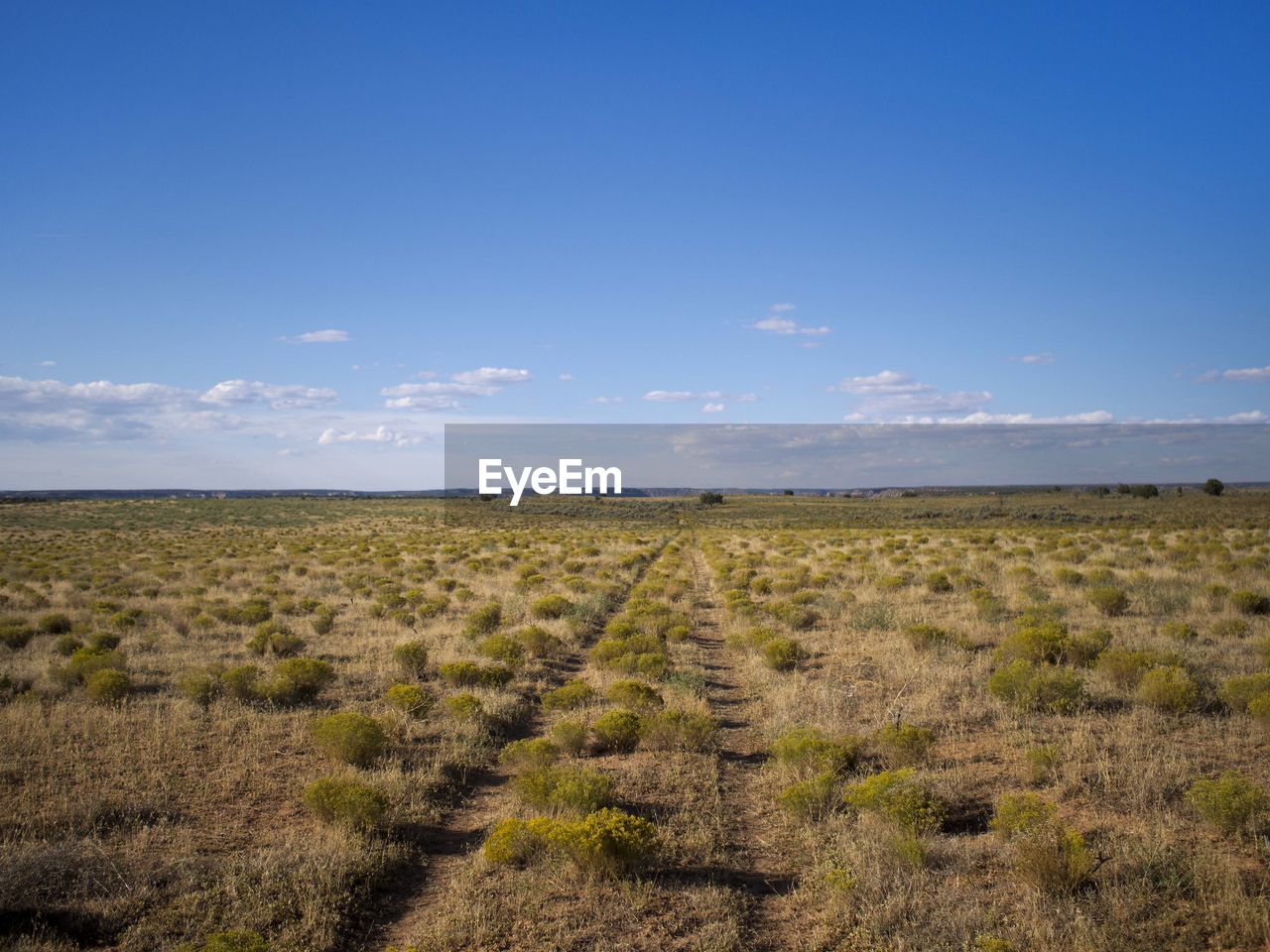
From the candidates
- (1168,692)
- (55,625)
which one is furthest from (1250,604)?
(55,625)

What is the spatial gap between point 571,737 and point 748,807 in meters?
2.22

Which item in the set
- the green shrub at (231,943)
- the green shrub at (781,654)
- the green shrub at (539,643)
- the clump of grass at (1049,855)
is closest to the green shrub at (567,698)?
the green shrub at (539,643)

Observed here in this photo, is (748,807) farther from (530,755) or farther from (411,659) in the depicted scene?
(411,659)

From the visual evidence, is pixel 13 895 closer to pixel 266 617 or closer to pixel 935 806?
pixel 935 806

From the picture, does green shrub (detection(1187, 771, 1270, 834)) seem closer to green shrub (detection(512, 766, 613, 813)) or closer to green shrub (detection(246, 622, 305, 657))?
green shrub (detection(512, 766, 613, 813))

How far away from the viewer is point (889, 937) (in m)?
4.66

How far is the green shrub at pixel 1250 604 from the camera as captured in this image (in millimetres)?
14570

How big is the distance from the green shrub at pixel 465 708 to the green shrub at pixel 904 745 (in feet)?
15.8

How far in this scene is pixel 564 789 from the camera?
257 inches

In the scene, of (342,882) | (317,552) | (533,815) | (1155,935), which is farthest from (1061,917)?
(317,552)

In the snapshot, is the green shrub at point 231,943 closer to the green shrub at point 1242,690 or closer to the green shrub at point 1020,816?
the green shrub at point 1020,816

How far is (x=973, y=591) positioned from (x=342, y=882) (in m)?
15.9

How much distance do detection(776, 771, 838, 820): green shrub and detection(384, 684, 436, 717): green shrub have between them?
5.10 m

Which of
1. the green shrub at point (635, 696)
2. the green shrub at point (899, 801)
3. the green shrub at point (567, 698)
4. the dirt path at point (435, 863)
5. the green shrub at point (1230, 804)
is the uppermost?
the green shrub at point (1230, 804)
